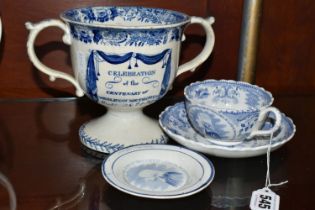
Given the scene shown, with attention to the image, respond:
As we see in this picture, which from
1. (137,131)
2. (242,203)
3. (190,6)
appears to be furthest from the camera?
(190,6)

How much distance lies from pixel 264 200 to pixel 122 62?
0.23m

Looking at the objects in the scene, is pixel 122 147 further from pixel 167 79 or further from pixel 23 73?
pixel 23 73

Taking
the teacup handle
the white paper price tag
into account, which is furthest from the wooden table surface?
the teacup handle

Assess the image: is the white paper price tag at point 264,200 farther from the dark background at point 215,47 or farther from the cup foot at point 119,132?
the dark background at point 215,47

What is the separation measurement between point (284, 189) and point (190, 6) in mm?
349

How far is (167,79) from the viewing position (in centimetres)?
63

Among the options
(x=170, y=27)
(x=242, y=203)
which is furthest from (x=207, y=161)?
(x=170, y=27)

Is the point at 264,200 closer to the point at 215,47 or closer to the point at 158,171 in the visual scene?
the point at 158,171

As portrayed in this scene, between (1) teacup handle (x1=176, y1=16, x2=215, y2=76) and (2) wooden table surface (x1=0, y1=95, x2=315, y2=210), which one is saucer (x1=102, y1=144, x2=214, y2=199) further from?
(1) teacup handle (x1=176, y1=16, x2=215, y2=76)

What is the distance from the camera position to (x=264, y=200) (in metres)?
0.55

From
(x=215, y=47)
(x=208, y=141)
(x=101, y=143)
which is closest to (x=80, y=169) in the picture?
(x=101, y=143)

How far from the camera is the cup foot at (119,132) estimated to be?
63cm

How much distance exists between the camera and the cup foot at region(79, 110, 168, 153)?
2.07 ft

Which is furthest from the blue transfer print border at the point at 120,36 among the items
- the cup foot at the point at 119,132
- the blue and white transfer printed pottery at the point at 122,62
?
the cup foot at the point at 119,132
